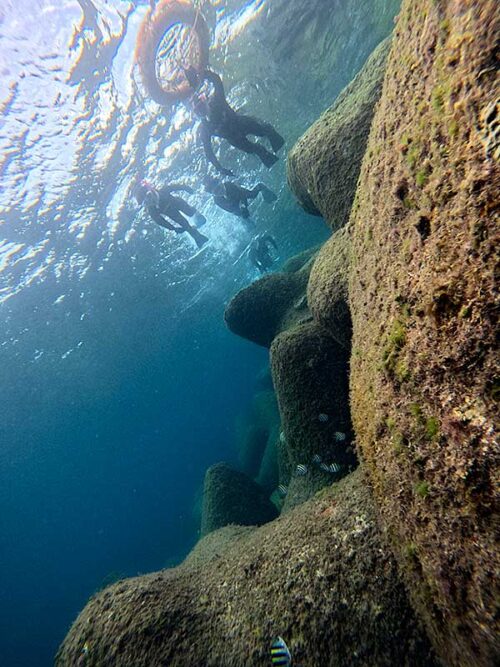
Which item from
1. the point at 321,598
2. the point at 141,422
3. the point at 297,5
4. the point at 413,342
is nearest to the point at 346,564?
the point at 321,598

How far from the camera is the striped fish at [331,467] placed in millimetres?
4863

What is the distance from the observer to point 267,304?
8.27m

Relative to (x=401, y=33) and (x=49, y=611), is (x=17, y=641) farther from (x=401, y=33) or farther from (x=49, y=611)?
(x=401, y=33)

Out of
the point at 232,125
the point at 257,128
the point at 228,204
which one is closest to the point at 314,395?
the point at 257,128

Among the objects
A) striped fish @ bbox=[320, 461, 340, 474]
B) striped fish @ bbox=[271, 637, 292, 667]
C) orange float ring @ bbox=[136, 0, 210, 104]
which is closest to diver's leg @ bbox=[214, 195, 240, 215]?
orange float ring @ bbox=[136, 0, 210, 104]

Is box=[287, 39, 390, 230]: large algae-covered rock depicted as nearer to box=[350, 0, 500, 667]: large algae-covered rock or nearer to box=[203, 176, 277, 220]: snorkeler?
box=[350, 0, 500, 667]: large algae-covered rock

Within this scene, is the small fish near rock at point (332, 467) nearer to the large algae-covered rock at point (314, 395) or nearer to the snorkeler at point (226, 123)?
the large algae-covered rock at point (314, 395)

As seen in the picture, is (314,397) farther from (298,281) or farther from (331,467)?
(298,281)

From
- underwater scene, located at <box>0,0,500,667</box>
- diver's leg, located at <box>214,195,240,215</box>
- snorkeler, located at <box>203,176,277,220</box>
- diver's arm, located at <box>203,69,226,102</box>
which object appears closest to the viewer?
underwater scene, located at <box>0,0,500,667</box>

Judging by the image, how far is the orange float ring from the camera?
31.7 feet

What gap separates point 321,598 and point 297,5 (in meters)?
15.4

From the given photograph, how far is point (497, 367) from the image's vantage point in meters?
1.18

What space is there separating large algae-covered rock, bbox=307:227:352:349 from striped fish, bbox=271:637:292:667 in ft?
11.1

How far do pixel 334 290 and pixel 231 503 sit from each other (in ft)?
19.8
